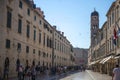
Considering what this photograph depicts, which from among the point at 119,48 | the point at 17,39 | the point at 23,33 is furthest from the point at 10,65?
the point at 119,48

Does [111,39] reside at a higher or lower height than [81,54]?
lower

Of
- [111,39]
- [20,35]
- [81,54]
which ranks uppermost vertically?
[81,54]

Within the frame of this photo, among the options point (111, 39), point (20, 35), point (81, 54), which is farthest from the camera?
point (81, 54)

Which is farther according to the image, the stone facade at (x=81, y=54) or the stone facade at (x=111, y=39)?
the stone facade at (x=81, y=54)

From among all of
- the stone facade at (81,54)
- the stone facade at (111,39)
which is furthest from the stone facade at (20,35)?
the stone facade at (81,54)

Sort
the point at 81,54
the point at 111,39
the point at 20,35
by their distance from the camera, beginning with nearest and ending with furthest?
the point at 20,35, the point at 111,39, the point at 81,54

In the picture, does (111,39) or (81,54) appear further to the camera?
(81,54)

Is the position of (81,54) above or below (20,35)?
above

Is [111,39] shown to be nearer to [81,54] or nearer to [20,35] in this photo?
[20,35]

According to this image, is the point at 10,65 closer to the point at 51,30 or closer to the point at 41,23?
the point at 41,23

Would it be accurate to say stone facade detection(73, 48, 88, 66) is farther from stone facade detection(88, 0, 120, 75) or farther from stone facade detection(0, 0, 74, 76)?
stone facade detection(0, 0, 74, 76)

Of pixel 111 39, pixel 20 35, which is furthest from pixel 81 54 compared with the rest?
pixel 20 35

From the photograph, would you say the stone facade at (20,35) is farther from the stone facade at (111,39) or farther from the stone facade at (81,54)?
the stone facade at (81,54)

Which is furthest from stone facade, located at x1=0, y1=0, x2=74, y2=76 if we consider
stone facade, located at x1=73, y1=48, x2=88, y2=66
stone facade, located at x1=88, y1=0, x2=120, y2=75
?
stone facade, located at x1=73, y1=48, x2=88, y2=66
